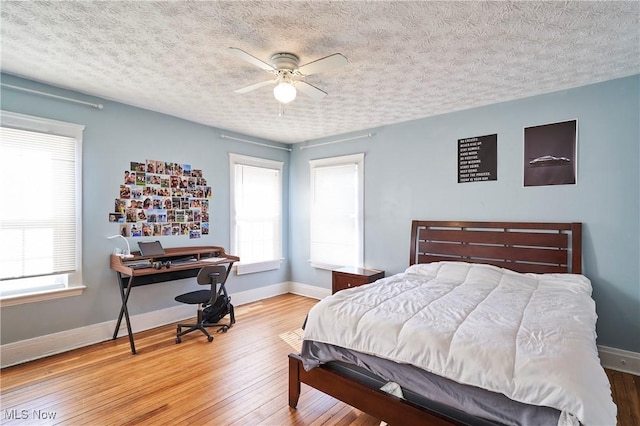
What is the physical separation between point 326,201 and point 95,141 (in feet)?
9.73

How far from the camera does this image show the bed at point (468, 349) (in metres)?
1.34

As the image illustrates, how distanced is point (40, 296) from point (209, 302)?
148 centimetres

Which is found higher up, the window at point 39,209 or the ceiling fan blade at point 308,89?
the ceiling fan blade at point 308,89

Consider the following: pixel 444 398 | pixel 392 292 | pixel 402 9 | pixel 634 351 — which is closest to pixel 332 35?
pixel 402 9

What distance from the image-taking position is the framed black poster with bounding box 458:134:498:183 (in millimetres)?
3422

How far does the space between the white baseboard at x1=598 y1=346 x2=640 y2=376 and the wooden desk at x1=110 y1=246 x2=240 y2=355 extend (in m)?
3.86

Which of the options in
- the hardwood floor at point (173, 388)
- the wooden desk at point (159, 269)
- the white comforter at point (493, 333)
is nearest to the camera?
the white comforter at point (493, 333)

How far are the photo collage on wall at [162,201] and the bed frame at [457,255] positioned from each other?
8.03ft

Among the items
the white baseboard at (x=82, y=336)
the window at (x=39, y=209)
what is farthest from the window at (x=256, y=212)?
the window at (x=39, y=209)

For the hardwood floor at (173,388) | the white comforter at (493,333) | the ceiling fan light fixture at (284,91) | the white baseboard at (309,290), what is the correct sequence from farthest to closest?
the white baseboard at (309,290), the ceiling fan light fixture at (284,91), the hardwood floor at (173,388), the white comforter at (493,333)

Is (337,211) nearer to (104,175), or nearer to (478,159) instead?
(478,159)

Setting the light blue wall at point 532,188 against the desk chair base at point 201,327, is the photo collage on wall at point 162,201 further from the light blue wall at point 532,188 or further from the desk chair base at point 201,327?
the light blue wall at point 532,188

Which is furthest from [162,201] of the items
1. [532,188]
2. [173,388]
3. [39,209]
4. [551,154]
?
[551,154]

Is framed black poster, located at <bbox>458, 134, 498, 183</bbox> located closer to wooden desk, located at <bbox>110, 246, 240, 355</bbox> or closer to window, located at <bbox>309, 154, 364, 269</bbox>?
window, located at <bbox>309, 154, 364, 269</bbox>
